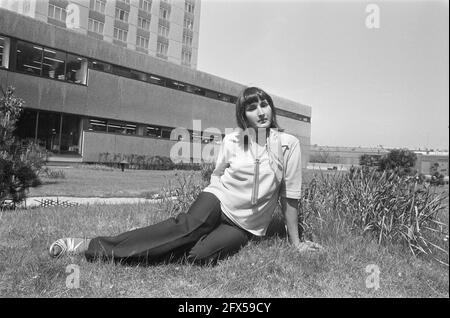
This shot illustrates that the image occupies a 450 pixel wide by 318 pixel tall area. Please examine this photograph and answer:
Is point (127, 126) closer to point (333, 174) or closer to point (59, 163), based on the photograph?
point (59, 163)

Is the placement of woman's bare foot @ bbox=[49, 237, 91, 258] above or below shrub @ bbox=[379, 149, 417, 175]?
below

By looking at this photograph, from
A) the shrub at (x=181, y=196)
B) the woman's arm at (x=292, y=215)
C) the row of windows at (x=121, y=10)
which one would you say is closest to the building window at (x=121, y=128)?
the row of windows at (x=121, y=10)

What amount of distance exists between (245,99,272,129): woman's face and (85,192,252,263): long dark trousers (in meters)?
0.67

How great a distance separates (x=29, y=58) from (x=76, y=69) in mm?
2471

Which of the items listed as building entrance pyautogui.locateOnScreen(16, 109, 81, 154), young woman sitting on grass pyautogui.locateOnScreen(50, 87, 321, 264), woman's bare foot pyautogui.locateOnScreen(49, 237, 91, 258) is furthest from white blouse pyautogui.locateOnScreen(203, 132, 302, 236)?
building entrance pyautogui.locateOnScreen(16, 109, 81, 154)

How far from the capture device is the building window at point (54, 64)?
17.9m

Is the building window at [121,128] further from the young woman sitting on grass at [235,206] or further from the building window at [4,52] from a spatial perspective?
the young woman sitting on grass at [235,206]

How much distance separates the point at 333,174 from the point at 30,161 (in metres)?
4.65

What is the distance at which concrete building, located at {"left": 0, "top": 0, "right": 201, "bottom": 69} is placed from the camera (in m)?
10.3

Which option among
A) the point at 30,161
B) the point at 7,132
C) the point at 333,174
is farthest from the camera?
the point at 30,161

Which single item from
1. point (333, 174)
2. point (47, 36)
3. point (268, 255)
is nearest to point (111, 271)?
point (268, 255)

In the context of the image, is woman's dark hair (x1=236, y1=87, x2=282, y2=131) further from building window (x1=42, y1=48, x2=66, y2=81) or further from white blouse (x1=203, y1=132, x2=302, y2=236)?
building window (x1=42, y1=48, x2=66, y2=81)

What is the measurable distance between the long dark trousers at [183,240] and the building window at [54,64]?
682 inches
